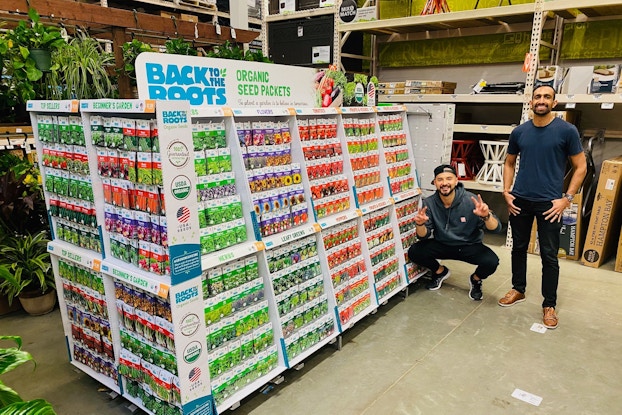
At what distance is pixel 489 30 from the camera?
548 centimetres

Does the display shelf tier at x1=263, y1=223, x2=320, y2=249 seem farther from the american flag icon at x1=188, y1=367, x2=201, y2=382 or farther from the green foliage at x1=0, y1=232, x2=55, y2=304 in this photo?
the green foliage at x1=0, y1=232, x2=55, y2=304

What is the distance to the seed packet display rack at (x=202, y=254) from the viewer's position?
2.05 metres

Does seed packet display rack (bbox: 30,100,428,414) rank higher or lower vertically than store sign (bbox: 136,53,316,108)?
lower

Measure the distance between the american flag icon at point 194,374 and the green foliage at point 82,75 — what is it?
1.49 meters

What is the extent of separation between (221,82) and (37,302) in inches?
97.4

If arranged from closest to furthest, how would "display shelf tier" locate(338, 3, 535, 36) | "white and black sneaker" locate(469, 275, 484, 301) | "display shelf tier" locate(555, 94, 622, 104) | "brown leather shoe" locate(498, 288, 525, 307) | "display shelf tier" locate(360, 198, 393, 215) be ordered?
"display shelf tier" locate(360, 198, 393, 215) → "brown leather shoe" locate(498, 288, 525, 307) → "white and black sneaker" locate(469, 275, 484, 301) → "display shelf tier" locate(555, 94, 622, 104) → "display shelf tier" locate(338, 3, 535, 36)

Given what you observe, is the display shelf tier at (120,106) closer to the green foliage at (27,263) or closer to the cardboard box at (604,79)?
the green foliage at (27,263)

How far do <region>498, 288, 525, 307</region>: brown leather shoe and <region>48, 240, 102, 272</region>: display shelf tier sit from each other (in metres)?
3.06

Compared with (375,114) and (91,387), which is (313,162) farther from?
(91,387)

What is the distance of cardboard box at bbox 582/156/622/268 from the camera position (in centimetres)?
435

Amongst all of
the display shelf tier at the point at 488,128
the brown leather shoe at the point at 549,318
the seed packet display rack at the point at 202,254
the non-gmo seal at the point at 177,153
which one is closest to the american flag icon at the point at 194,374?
the seed packet display rack at the point at 202,254

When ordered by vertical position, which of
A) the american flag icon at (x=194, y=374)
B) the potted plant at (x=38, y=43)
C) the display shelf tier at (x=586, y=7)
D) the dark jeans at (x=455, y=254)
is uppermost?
the display shelf tier at (x=586, y=7)

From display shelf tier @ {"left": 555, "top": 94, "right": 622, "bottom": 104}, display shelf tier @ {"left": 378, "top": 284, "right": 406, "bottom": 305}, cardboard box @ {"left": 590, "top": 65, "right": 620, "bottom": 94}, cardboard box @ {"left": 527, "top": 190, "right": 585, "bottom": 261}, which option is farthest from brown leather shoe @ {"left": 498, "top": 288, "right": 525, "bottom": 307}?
cardboard box @ {"left": 590, "top": 65, "right": 620, "bottom": 94}

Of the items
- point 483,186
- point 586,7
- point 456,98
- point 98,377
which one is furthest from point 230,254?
point 586,7
